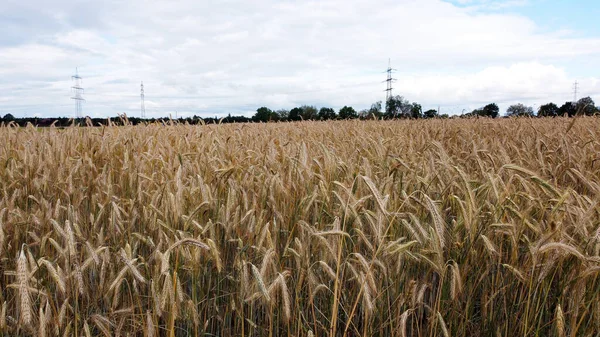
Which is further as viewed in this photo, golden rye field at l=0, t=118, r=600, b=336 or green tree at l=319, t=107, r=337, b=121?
green tree at l=319, t=107, r=337, b=121

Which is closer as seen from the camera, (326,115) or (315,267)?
(315,267)

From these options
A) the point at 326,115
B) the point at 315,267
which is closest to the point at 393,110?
the point at 326,115

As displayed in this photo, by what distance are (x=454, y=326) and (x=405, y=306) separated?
25cm

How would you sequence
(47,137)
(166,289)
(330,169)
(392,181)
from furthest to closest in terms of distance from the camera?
(47,137) < (330,169) < (392,181) < (166,289)

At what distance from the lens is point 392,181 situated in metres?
2.57

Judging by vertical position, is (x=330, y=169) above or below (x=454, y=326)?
above

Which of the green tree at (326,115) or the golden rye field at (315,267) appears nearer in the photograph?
the golden rye field at (315,267)

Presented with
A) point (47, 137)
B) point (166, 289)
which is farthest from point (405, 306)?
point (47, 137)

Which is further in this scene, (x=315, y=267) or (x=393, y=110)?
(x=393, y=110)

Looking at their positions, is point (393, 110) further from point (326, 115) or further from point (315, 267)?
point (315, 267)

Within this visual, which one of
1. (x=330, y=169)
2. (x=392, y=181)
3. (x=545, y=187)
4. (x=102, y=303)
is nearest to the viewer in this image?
(x=545, y=187)

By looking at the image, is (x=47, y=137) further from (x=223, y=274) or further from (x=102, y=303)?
(x=223, y=274)

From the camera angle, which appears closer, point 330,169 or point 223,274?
point 223,274

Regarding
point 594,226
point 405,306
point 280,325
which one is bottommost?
point 280,325
